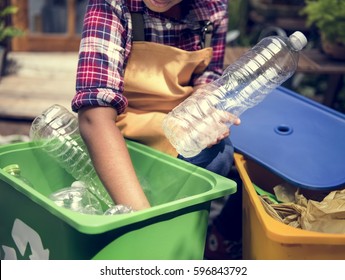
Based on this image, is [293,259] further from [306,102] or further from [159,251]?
[306,102]

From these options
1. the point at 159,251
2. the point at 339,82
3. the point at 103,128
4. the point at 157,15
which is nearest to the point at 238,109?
the point at 157,15

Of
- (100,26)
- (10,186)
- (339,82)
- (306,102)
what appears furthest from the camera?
(339,82)

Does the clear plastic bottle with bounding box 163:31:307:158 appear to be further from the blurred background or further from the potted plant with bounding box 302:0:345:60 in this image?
the potted plant with bounding box 302:0:345:60

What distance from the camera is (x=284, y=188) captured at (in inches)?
77.9

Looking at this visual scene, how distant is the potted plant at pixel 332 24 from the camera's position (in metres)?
3.35

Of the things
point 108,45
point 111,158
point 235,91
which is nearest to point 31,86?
point 235,91

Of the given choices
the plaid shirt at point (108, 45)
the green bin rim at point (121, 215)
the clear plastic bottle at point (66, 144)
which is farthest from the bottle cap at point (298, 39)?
the clear plastic bottle at point (66, 144)

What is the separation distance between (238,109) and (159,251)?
0.83 m

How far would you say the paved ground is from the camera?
12.5ft

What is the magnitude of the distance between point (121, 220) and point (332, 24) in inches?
99.7

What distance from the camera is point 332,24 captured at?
339 centimetres

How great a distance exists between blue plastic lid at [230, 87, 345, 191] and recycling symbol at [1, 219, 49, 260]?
825mm

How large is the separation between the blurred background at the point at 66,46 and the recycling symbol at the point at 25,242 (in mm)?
1951

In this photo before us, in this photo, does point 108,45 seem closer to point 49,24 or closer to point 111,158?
point 111,158
